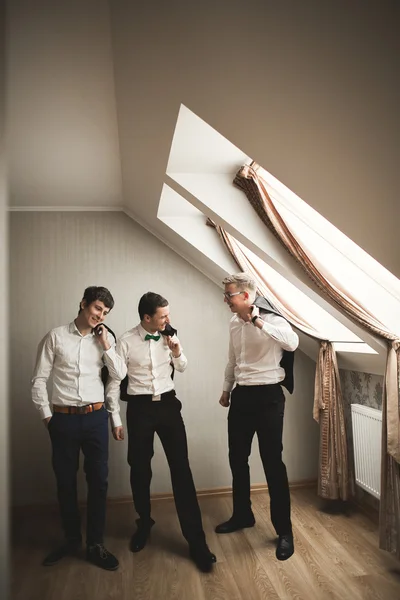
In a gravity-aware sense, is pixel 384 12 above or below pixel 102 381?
above

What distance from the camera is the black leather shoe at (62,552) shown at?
2998mm

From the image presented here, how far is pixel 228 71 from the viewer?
63.5 inches

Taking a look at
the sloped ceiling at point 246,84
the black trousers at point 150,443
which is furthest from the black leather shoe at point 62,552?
the sloped ceiling at point 246,84

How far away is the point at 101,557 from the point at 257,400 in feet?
4.47

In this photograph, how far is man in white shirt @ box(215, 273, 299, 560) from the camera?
2.99 meters

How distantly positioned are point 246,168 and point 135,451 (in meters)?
1.93

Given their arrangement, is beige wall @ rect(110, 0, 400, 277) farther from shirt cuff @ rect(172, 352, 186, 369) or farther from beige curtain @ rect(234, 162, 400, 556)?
shirt cuff @ rect(172, 352, 186, 369)

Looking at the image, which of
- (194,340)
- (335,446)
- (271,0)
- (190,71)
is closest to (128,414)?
(194,340)

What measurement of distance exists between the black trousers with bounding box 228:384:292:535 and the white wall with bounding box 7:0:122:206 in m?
1.84

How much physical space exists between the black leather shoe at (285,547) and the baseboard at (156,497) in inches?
50.1

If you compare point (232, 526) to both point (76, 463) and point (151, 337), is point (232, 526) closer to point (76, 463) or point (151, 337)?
point (76, 463)

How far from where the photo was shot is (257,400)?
3.13 m

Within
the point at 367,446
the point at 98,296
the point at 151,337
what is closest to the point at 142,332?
the point at 151,337

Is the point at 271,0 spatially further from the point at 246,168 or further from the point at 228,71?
the point at 246,168
